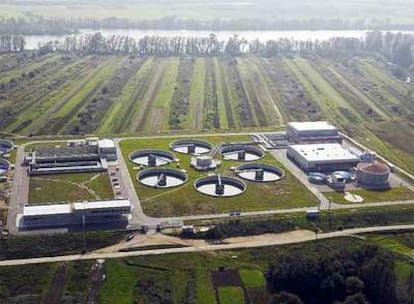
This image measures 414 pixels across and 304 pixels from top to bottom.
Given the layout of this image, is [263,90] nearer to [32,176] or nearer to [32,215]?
[32,176]

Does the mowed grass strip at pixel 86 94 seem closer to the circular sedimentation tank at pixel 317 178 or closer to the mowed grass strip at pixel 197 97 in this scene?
the mowed grass strip at pixel 197 97

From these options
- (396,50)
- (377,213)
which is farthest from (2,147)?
(396,50)

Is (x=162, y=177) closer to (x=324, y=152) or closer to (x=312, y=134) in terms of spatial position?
(x=324, y=152)

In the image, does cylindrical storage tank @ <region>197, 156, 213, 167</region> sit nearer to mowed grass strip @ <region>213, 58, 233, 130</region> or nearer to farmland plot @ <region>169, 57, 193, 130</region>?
farmland plot @ <region>169, 57, 193, 130</region>

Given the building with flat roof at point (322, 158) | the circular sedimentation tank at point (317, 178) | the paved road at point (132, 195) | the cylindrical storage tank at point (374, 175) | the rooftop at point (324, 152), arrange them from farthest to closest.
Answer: the rooftop at point (324, 152)
the building with flat roof at point (322, 158)
the circular sedimentation tank at point (317, 178)
the cylindrical storage tank at point (374, 175)
the paved road at point (132, 195)

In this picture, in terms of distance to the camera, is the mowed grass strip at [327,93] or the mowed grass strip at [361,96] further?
the mowed grass strip at [361,96]

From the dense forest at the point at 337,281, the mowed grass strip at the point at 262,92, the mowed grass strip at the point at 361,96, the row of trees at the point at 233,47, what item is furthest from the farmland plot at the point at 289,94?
the dense forest at the point at 337,281

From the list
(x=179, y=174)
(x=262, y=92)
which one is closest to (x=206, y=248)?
(x=179, y=174)

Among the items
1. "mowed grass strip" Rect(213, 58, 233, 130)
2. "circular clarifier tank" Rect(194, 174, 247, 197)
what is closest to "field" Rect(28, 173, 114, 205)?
"circular clarifier tank" Rect(194, 174, 247, 197)
